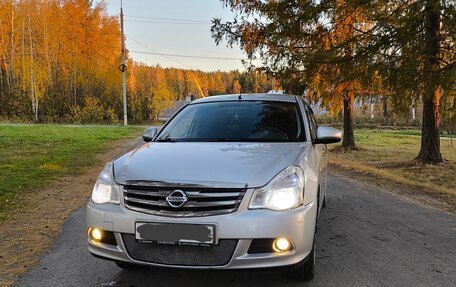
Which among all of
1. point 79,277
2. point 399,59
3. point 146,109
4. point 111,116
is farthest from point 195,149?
point 146,109

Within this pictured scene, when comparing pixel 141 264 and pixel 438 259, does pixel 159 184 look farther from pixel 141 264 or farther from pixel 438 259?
pixel 438 259

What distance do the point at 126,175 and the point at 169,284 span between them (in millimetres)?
1013

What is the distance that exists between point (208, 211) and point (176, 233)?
0.27 metres

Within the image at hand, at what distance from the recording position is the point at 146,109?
138 ft

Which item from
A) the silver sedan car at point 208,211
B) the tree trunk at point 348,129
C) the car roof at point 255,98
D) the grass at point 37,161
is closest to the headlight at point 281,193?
the silver sedan car at point 208,211

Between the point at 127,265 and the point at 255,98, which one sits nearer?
the point at 127,265

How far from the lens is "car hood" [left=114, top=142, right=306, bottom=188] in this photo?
3096 mm

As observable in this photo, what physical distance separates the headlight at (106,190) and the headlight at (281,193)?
109cm

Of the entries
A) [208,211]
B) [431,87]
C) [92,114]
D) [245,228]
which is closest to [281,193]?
[245,228]

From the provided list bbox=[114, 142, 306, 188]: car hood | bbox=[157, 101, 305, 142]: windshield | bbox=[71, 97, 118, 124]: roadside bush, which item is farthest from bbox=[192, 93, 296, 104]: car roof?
bbox=[71, 97, 118, 124]: roadside bush

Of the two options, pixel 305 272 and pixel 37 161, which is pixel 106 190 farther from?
pixel 37 161

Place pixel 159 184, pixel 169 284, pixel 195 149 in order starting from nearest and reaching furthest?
pixel 159 184 < pixel 169 284 < pixel 195 149

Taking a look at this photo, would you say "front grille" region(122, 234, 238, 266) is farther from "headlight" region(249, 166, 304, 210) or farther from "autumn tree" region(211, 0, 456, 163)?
"autumn tree" region(211, 0, 456, 163)

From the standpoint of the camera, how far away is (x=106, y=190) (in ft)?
11.1
